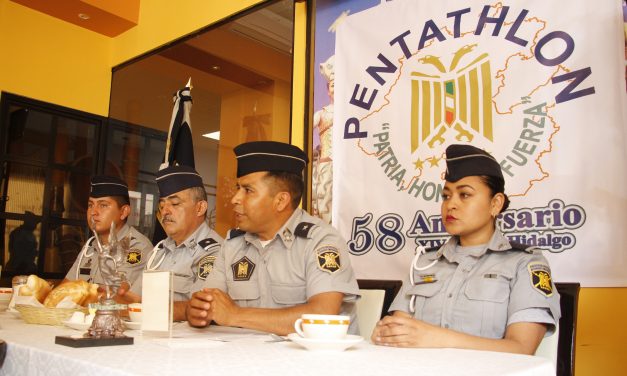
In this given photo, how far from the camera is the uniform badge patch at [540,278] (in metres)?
1.68

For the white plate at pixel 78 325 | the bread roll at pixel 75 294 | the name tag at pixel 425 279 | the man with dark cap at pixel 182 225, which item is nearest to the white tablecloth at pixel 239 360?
the white plate at pixel 78 325

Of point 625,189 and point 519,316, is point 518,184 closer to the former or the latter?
point 625,189

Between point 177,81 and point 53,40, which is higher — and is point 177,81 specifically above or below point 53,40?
below

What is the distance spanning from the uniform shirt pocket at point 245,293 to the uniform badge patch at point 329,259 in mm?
314

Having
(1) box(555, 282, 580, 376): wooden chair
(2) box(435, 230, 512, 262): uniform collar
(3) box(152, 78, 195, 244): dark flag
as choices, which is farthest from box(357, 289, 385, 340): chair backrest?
(3) box(152, 78, 195, 244): dark flag

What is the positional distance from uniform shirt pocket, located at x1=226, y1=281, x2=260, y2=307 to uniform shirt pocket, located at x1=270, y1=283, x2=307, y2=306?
0.28 ft

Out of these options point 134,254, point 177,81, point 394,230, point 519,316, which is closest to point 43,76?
point 177,81

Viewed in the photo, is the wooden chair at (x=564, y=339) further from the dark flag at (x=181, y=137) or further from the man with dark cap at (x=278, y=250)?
the dark flag at (x=181, y=137)

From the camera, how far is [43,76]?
4.61 meters

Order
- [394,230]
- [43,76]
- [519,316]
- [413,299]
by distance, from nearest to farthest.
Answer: [519,316] < [413,299] < [394,230] < [43,76]

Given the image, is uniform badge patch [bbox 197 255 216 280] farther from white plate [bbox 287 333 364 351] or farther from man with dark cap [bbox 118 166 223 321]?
white plate [bbox 287 333 364 351]

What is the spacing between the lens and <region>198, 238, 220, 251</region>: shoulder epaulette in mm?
2789

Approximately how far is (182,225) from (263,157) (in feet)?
2.90

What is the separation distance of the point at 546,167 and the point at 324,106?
4.21 feet
